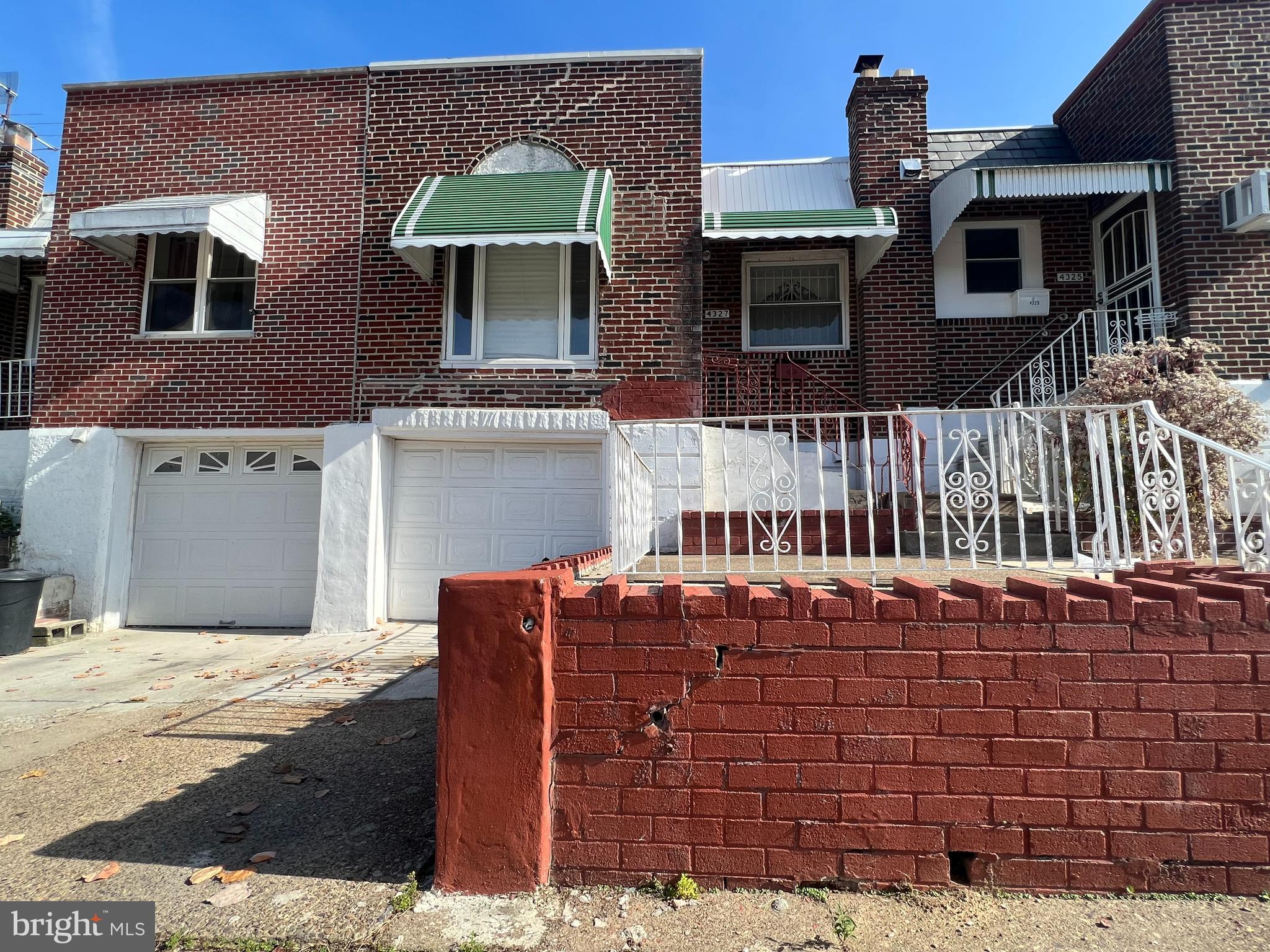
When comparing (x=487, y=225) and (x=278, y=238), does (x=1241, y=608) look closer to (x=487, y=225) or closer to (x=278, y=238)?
(x=487, y=225)

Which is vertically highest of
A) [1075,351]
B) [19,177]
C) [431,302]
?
[19,177]

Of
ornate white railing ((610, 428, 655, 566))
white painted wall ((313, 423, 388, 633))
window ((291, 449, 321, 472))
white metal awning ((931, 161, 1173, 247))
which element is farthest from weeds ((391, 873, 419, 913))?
white metal awning ((931, 161, 1173, 247))

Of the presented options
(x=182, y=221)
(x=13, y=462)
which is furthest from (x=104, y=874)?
(x=13, y=462)

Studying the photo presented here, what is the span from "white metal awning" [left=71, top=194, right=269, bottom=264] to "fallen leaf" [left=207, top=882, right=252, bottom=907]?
23.1 feet

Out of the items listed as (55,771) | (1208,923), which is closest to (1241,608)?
(1208,923)

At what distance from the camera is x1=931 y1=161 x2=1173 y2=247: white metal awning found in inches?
299

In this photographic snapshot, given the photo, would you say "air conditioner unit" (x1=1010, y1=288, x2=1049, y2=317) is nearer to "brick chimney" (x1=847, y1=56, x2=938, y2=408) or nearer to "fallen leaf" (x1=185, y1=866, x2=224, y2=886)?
"brick chimney" (x1=847, y1=56, x2=938, y2=408)

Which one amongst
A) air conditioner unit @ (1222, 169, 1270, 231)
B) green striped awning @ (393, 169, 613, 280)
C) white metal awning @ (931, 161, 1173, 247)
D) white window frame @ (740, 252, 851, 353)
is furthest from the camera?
white window frame @ (740, 252, 851, 353)

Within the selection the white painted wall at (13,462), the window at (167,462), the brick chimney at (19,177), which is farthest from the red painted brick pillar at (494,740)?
the brick chimney at (19,177)

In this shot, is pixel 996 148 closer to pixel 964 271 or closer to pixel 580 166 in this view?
pixel 964 271

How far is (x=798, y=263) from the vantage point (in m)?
9.54

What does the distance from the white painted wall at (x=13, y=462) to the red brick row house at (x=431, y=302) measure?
0.21 ft

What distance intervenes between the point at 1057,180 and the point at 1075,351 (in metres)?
2.05

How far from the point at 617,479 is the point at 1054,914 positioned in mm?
2577
